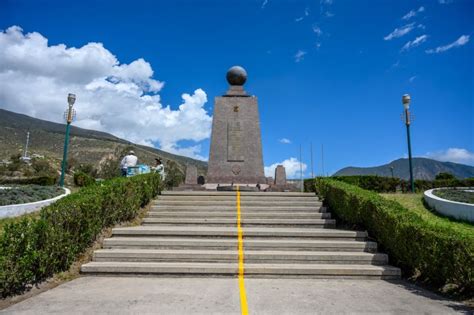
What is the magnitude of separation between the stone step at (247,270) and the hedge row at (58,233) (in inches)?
22.8

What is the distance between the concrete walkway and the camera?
4227 mm

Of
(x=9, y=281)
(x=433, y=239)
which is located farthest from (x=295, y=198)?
(x=9, y=281)

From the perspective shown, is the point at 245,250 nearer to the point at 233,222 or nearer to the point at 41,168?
the point at 233,222

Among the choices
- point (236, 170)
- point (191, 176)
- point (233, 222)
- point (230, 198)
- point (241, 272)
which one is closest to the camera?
point (241, 272)

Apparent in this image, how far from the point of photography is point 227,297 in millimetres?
4664

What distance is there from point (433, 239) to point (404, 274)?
1.16m

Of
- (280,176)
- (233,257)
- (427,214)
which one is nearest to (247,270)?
(233,257)

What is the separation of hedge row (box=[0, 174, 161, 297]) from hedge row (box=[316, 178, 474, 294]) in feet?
19.0

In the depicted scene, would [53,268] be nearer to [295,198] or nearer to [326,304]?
→ [326,304]

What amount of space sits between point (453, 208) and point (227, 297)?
8512mm

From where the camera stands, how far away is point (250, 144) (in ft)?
51.5

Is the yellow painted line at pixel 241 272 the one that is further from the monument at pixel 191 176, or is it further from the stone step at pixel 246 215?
the monument at pixel 191 176

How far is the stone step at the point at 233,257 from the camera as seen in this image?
245 inches

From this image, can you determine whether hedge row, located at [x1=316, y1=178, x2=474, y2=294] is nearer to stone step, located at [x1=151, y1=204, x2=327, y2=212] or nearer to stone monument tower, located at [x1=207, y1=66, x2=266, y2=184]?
stone step, located at [x1=151, y1=204, x2=327, y2=212]
